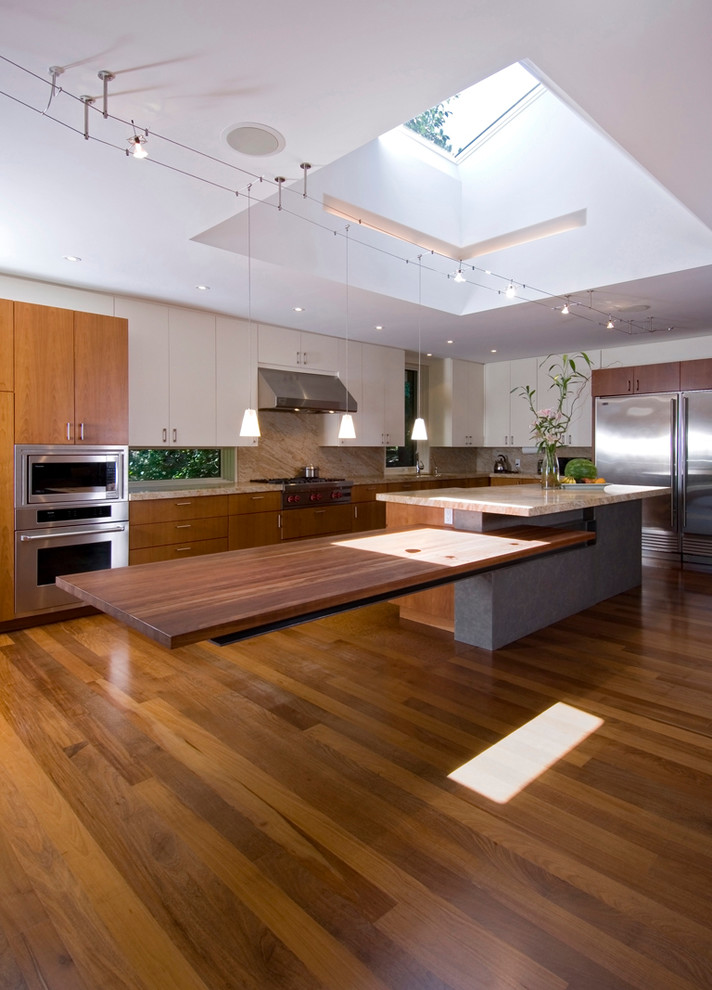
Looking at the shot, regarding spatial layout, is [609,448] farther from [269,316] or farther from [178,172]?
[178,172]

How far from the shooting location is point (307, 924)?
1.44 meters

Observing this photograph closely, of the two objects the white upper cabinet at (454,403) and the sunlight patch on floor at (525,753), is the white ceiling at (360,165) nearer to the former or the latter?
the white upper cabinet at (454,403)

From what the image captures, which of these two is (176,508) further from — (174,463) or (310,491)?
(310,491)

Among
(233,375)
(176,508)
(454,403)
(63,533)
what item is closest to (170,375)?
(233,375)

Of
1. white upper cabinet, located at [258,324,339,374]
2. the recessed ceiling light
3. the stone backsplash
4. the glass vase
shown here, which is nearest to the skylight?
white upper cabinet, located at [258,324,339,374]

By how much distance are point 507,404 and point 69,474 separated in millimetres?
5586

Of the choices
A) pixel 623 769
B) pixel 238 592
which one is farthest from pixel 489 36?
pixel 623 769

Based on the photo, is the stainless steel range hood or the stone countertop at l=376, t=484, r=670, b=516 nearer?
the stone countertop at l=376, t=484, r=670, b=516

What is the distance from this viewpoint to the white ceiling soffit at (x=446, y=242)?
156 inches

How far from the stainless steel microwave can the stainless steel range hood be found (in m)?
1.49

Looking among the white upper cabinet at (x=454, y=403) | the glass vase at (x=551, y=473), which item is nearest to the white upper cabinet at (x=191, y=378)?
the glass vase at (x=551, y=473)

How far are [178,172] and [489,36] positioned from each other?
1.40 meters

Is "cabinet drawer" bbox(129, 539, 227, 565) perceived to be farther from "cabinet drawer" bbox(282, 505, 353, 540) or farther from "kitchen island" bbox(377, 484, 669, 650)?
"kitchen island" bbox(377, 484, 669, 650)

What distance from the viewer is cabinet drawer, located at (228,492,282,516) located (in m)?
4.91
